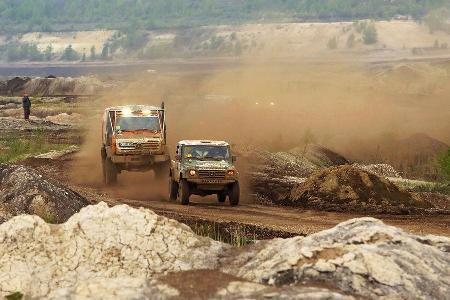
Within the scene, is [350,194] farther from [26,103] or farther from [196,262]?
[26,103]

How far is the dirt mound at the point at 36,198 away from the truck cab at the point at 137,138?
6.98 meters

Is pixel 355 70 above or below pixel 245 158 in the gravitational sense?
below

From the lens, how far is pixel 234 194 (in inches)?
1135

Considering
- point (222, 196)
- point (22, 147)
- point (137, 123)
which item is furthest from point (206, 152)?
point (22, 147)

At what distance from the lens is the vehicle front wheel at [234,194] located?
94.1ft

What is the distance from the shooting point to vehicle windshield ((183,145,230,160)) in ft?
92.8

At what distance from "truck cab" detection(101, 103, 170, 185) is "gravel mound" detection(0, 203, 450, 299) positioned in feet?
62.9

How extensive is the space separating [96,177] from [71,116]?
41.2 m

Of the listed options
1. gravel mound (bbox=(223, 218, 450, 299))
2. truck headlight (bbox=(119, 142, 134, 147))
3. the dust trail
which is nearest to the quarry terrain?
gravel mound (bbox=(223, 218, 450, 299))

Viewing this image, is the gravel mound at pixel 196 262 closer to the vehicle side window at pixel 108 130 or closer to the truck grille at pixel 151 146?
the truck grille at pixel 151 146

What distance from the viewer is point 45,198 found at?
22.1 m

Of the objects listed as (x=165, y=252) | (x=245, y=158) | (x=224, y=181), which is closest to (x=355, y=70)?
(x=245, y=158)

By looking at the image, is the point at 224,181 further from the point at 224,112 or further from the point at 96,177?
the point at 224,112

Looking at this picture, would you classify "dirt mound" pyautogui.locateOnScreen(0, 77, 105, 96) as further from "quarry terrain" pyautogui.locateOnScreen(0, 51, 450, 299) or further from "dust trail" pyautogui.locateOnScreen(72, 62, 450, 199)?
"quarry terrain" pyautogui.locateOnScreen(0, 51, 450, 299)
